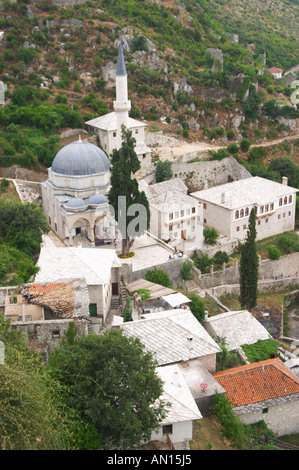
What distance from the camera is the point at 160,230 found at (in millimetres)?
38281

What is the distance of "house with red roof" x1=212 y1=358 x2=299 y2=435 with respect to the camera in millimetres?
20969

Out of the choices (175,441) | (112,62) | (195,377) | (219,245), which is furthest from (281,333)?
(112,62)

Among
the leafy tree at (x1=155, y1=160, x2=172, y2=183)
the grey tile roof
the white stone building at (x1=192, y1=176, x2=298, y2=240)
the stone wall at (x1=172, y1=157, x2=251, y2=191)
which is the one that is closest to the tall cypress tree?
the white stone building at (x1=192, y1=176, x2=298, y2=240)

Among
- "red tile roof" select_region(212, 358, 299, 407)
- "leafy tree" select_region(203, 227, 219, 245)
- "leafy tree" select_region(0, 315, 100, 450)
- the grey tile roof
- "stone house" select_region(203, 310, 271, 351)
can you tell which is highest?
"leafy tree" select_region(0, 315, 100, 450)

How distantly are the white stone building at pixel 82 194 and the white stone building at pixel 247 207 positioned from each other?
8808 mm

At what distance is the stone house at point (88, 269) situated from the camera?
2488 centimetres

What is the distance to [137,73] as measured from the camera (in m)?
59.7

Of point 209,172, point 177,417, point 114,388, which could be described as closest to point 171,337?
point 177,417

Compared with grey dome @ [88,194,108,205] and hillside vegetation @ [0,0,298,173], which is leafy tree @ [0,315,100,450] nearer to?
grey dome @ [88,194,108,205]

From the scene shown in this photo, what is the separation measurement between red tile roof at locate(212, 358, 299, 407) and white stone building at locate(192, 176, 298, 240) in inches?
749

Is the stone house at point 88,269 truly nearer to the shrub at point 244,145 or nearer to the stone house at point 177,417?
the stone house at point 177,417

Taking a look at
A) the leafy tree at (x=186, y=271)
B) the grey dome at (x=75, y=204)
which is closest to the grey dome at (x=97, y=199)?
the grey dome at (x=75, y=204)

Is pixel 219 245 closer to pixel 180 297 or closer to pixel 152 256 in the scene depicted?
pixel 152 256

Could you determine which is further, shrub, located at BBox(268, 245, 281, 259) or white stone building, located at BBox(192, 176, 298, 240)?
white stone building, located at BBox(192, 176, 298, 240)
